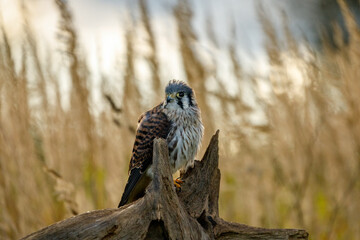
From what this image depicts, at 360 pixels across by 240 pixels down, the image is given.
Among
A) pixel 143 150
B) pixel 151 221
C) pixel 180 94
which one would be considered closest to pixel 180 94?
pixel 180 94

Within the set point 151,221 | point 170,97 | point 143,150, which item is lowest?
point 151,221

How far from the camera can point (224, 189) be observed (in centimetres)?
371

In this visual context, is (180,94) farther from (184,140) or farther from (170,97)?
(184,140)

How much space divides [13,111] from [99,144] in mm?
614

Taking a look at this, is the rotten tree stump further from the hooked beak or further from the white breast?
the hooked beak

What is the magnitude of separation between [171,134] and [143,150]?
224mm

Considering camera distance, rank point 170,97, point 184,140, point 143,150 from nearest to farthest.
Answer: point 143,150
point 184,140
point 170,97

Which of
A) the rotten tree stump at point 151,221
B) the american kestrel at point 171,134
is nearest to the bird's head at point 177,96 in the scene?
the american kestrel at point 171,134

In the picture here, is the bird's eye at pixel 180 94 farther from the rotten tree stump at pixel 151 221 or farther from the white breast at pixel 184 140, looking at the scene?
the rotten tree stump at pixel 151 221

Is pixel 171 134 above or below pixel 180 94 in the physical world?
below

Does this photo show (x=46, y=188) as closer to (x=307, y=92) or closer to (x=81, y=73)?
(x=81, y=73)

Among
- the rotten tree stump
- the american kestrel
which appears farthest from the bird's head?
the rotten tree stump

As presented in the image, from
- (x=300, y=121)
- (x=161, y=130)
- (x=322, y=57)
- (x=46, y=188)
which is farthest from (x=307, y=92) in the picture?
(x=46, y=188)

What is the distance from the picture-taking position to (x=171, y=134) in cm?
279
